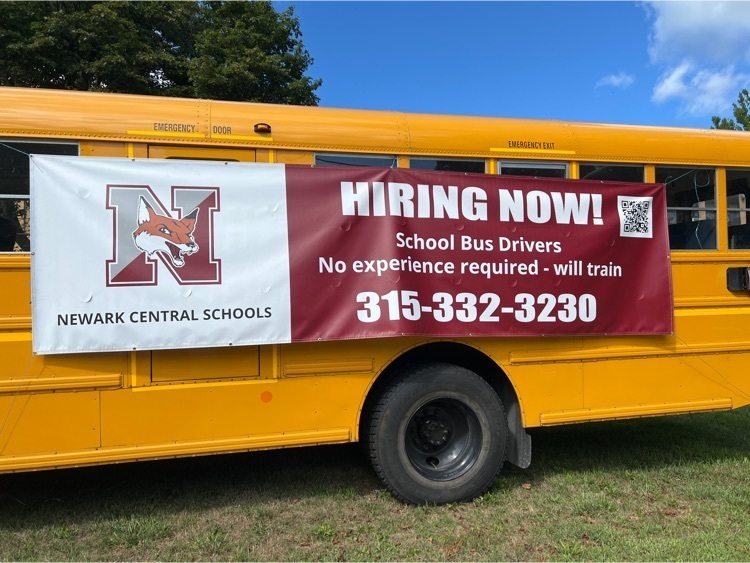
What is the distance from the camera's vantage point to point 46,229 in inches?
117

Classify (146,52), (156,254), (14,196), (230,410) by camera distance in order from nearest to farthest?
(14,196) < (156,254) < (230,410) < (146,52)

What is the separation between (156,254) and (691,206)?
12.8 feet

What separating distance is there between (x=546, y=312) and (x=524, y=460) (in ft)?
3.58

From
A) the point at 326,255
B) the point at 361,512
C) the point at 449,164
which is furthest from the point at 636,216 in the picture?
the point at 361,512

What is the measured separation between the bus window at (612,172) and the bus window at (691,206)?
0.18m

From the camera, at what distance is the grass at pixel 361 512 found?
3.14 metres

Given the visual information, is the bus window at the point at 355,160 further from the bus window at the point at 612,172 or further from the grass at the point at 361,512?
the grass at the point at 361,512

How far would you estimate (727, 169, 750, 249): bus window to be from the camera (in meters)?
4.09

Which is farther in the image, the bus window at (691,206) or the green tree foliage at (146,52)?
the green tree foliage at (146,52)

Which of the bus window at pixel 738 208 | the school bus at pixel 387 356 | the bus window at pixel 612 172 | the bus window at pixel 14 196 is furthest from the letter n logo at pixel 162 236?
the bus window at pixel 738 208

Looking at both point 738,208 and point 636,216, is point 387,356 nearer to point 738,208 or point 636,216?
point 636,216

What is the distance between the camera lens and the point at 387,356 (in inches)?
141

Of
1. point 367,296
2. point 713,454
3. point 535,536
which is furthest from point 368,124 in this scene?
point 713,454

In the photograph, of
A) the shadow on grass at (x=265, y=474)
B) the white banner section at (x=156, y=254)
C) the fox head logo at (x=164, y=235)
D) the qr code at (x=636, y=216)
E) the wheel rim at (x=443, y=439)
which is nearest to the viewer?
the white banner section at (x=156, y=254)
